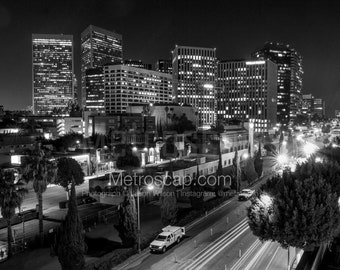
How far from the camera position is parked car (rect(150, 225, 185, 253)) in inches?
1009

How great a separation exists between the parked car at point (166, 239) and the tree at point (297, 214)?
22.3 ft

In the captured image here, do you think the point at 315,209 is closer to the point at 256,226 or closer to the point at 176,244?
the point at 256,226

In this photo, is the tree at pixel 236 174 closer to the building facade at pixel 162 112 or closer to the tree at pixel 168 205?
the tree at pixel 168 205

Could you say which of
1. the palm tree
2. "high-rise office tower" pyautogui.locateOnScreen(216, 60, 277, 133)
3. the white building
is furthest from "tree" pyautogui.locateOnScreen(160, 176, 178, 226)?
"high-rise office tower" pyautogui.locateOnScreen(216, 60, 277, 133)

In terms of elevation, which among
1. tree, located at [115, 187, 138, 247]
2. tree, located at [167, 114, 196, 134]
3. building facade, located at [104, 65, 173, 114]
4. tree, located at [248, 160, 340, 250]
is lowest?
tree, located at [115, 187, 138, 247]

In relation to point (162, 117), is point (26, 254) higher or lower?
lower

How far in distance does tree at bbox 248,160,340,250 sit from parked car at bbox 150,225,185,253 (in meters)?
6.81

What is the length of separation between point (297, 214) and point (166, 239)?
1017cm

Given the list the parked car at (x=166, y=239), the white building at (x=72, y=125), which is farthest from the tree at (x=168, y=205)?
the white building at (x=72, y=125)

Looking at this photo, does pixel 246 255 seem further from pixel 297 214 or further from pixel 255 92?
pixel 255 92

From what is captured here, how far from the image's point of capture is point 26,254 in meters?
27.1

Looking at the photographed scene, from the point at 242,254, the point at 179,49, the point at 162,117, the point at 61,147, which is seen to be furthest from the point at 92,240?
the point at 179,49

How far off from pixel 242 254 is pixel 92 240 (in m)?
12.8

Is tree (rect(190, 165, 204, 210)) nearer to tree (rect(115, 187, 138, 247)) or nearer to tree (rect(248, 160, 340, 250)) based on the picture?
tree (rect(115, 187, 138, 247))
